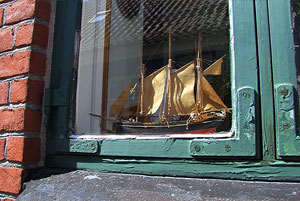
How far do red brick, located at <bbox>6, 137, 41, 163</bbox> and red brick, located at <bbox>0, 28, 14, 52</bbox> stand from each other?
0.37 m

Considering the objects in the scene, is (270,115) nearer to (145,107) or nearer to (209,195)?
(209,195)

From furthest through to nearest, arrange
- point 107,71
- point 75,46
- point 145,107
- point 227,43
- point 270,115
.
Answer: point 107,71 < point 145,107 < point 75,46 < point 227,43 < point 270,115

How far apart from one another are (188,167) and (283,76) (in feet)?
1.24

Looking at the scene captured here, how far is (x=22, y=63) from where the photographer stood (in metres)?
1.00

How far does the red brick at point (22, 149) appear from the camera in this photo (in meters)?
0.94

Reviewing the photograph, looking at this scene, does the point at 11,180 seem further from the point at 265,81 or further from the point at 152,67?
the point at 265,81

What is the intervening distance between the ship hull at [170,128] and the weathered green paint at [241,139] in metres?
0.09

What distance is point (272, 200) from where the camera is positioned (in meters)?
0.62

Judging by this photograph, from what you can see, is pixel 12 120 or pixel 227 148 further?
pixel 12 120

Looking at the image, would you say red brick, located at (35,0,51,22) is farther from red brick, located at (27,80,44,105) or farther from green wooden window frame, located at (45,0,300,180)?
green wooden window frame, located at (45,0,300,180)

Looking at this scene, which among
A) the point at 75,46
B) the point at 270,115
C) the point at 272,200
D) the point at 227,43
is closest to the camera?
the point at 272,200

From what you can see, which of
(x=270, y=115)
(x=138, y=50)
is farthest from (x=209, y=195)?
(x=138, y=50)

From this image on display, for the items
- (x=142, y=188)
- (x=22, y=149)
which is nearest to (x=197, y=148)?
(x=142, y=188)

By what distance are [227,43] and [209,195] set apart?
527 mm
